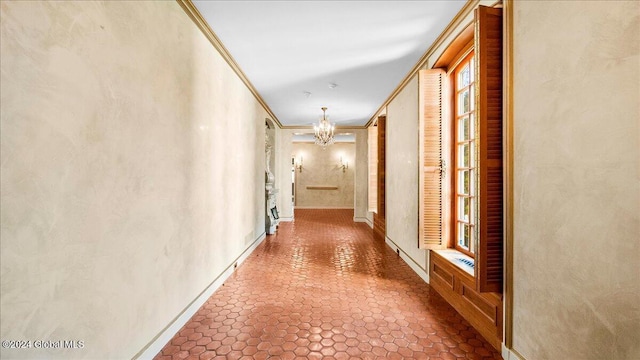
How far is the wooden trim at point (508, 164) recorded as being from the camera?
6.56ft

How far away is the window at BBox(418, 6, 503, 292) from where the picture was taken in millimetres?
2088

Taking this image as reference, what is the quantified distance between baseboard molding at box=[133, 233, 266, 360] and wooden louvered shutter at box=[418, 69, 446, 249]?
8.53 ft

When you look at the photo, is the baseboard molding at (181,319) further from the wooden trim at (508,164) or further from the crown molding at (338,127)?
the crown molding at (338,127)

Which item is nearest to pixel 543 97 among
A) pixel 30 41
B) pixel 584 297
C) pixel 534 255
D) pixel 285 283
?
pixel 534 255

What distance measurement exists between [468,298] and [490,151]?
149 cm

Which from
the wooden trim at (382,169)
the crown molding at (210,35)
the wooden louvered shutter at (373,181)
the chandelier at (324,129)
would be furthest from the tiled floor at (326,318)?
the chandelier at (324,129)

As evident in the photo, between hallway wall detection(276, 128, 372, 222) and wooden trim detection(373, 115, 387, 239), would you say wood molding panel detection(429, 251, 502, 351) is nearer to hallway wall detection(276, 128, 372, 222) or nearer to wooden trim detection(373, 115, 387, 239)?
wooden trim detection(373, 115, 387, 239)

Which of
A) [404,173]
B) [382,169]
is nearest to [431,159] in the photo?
[404,173]

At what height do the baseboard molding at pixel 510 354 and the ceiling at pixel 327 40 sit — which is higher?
the ceiling at pixel 327 40

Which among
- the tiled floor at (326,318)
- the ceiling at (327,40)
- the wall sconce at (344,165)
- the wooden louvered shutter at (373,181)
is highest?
the ceiling at (327,40)

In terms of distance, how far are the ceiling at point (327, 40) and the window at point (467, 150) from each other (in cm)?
47

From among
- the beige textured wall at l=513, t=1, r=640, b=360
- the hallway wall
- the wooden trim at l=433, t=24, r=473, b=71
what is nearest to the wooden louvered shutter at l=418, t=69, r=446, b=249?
the wooden trim at l=433, t=24, r=473, b=71

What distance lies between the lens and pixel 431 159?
3484mm

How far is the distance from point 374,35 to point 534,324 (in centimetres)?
304
